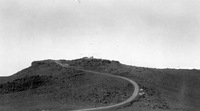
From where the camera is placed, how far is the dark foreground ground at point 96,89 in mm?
57312

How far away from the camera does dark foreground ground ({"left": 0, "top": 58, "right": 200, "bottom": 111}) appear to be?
57.3 metres

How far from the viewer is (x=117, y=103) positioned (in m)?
55.4

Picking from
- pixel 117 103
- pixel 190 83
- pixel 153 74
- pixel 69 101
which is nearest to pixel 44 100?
pixel 69 101

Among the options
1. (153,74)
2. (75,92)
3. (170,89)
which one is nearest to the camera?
(75,92)

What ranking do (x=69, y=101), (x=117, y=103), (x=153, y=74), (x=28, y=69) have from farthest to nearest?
(x=28, y=69), (x=153, y=74), (x=69, y=101), (x=117, y=103)

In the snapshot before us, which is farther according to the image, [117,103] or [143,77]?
[143,77]

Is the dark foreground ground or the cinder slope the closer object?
the dark foreground ground

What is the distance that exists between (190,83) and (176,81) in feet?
15.7

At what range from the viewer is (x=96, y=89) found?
63938 millimetres

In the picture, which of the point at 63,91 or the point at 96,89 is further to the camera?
the point at 63,91

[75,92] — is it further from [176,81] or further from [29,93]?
[176,81]

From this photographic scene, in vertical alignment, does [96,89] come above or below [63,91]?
above

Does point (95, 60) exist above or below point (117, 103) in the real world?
above

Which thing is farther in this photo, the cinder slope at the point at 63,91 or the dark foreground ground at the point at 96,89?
the cinder slope at the point at 63,91
